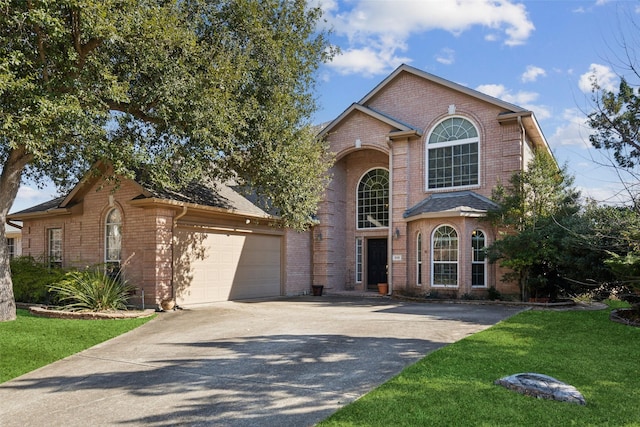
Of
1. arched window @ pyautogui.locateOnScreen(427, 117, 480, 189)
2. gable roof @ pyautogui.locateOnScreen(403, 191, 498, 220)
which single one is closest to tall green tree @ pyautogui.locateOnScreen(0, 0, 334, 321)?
gable roof @ pyautogui.locateOnScreen(403, 191, 498, 220)

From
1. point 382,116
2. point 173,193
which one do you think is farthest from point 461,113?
point 173,193

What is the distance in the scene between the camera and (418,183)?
1839 centimetres

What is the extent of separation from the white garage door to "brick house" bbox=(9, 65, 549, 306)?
0.04 meters

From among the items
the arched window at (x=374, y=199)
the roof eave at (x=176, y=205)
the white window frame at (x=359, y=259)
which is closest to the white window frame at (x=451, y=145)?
the arched window at (x=374, y=199)

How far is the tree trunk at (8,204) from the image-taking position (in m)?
11.6

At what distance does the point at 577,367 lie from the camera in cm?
Answer: 692

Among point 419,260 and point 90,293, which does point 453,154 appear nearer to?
point 419,260

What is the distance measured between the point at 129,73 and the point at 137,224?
4731 millimetres

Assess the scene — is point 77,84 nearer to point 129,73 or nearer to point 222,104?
point 129,73

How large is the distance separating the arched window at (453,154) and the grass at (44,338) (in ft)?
38.0

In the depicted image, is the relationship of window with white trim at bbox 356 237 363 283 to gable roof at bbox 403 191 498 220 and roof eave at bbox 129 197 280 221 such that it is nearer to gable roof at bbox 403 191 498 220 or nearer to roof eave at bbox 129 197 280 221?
gable roof at bbox 403 191 498 220

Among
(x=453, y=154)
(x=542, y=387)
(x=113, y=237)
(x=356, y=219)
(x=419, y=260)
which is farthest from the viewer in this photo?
(x=356, y=219)

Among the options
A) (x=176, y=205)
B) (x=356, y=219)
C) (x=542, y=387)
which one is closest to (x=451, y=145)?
(x=356, y=219)

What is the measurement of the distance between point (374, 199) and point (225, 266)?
7849 mm
